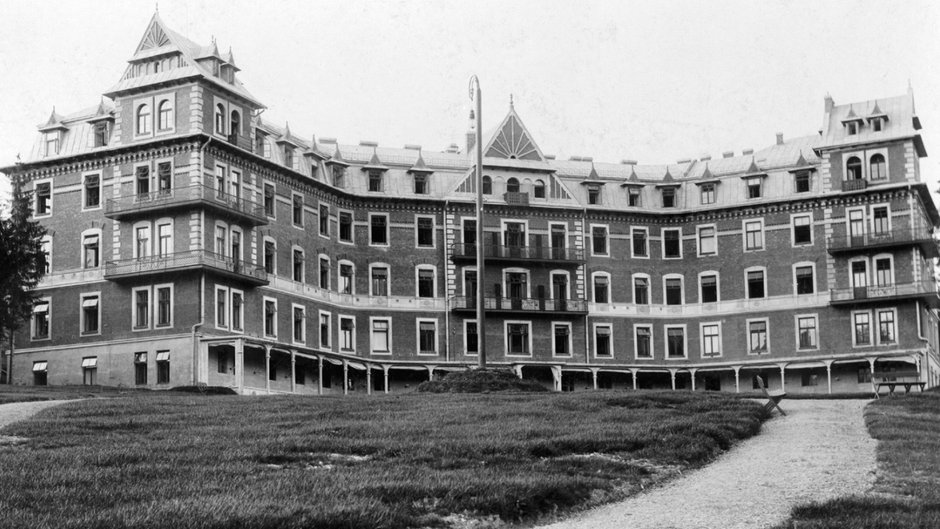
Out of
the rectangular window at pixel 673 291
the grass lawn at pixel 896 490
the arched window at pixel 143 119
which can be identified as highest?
the arched window at pixel 143 119

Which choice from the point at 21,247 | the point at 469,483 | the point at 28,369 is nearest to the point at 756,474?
the point at 469,483

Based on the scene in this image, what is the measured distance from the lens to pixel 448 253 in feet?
212

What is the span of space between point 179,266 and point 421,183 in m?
17.3

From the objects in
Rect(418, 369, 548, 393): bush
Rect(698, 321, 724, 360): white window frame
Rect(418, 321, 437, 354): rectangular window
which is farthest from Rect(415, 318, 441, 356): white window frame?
Rect(418, 369, 548, 393): bush

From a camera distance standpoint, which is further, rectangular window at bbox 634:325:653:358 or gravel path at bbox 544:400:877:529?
rectangular window at bbox 634:325:653:358

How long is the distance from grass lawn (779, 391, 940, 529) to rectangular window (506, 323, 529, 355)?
35.5m

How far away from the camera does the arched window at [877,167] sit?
63.9 m

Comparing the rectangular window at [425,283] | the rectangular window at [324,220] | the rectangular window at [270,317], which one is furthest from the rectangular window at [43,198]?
the rectangular window at [425,283]

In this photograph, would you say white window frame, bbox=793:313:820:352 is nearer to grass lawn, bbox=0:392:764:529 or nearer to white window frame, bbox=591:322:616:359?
white window frame, bbox=591:322:616:359

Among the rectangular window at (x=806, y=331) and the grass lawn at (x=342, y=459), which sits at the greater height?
the rectangular window at (x=806, y=331)

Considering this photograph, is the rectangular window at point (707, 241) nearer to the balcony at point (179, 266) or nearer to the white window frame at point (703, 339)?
the white window frame at point (703, 339)

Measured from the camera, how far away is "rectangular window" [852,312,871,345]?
62.9 metres

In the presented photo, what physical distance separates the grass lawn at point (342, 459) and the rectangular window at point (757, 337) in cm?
3622

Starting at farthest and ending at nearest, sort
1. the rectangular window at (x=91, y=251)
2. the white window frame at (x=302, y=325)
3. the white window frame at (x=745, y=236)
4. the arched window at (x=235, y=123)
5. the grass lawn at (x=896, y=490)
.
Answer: the white window frame at (x=745, y=236) < the white window frame at (x=302, y=325) < the arched window at (x=235, y=123) < the rectangular window at (x=91, y=251) < the grass lawn at (x=896, y=490)
